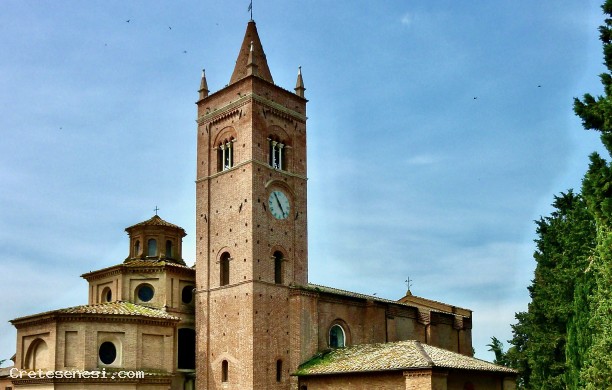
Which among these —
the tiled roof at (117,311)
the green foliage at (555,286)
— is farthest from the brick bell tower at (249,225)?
the green foliage at (555,286)

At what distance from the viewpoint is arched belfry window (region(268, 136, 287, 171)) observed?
32781mm

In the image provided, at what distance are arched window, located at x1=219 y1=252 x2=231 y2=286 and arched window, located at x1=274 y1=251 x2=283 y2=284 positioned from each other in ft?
7.11

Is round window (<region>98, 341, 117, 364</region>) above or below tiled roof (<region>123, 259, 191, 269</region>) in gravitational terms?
below

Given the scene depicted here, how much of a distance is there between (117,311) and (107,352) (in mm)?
1721

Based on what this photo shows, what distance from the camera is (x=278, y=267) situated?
31.8 m

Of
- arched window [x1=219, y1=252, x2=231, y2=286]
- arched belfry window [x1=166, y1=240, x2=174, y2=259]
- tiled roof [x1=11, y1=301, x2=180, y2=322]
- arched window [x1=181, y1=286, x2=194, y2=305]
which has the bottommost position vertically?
tiled roof [x1=11, y1=301, x2=180, y2=322]

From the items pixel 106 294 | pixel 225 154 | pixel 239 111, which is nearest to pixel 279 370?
pixel 106 294

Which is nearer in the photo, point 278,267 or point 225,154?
point 278,267

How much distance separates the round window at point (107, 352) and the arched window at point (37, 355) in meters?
2.17

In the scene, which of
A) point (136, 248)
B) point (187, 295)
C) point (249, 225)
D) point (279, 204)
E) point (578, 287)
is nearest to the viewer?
point (578, 287)

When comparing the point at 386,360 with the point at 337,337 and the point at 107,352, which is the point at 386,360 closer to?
the point at 337,337

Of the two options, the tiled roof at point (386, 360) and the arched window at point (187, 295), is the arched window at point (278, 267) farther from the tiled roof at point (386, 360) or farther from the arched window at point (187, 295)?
the arched window at point (187, 295)

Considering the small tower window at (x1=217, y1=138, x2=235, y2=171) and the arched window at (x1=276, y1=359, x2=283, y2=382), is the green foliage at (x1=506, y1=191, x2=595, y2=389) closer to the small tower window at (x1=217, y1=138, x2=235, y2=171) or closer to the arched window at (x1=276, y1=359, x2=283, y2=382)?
the arched window at (x1=276, y1=359, x2=283, y2=382)

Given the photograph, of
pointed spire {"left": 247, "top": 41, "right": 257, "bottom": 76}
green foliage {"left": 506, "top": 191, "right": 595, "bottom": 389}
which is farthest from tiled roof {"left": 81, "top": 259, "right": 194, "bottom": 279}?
green foliage {"left": 506, "top": 191, "right": 595, "bottom": 389}
